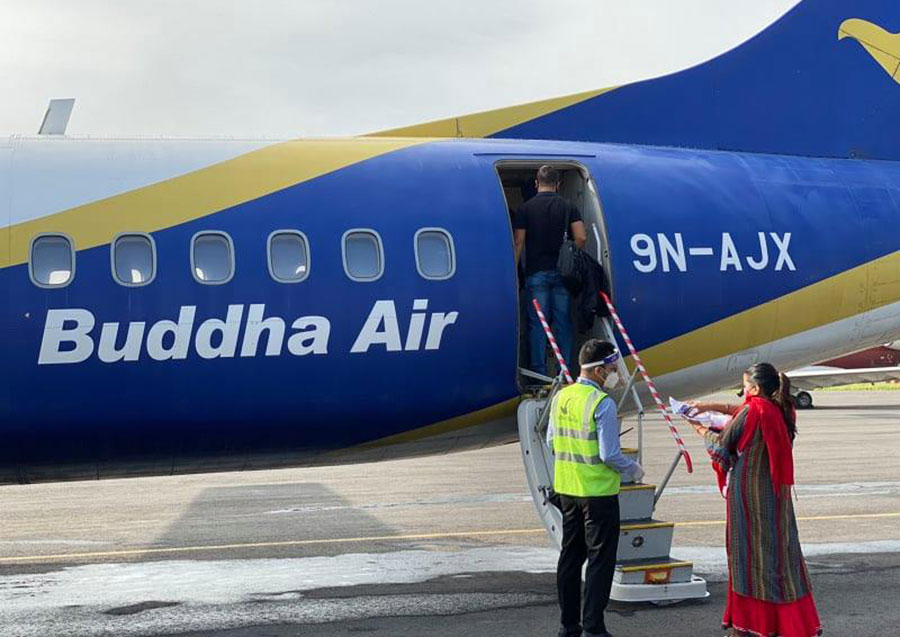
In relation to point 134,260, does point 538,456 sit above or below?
below

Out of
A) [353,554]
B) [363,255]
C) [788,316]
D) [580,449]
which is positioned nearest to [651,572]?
[580,449]

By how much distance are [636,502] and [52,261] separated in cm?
470

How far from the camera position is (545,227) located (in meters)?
9.12

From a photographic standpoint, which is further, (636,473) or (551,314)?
(551,314)

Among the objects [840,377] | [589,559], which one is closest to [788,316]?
[589,559]

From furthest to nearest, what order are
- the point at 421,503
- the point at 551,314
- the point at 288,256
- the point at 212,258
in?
1. the point at 421,503
2. the point at 551,314
3. the point at 288,256
4. the point at 212,258

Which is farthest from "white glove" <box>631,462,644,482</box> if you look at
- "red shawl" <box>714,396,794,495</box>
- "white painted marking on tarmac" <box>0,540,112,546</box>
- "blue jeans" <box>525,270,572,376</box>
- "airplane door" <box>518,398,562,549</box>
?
"white painted marking on tarmac" <box>0,540,112,546</box>

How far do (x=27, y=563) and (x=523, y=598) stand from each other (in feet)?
17.4

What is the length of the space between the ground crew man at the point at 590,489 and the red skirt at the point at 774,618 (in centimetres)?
86

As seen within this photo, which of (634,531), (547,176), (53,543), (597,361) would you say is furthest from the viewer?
(53,543)

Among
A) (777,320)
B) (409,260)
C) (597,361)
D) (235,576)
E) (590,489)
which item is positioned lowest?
(235,576)

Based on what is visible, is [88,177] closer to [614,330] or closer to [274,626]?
[274,626]

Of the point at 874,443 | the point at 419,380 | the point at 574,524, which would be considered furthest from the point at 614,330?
the point at 874,443

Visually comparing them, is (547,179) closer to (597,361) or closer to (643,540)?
(597,361)
